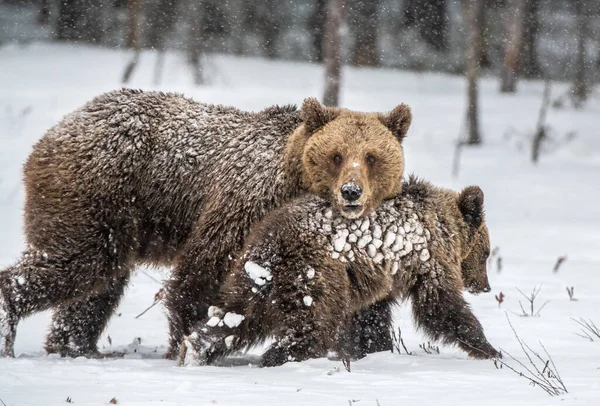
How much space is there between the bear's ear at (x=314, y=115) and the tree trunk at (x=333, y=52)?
9.76 m

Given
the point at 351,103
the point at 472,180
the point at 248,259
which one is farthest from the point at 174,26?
the point at 248,259

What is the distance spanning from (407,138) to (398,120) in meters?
13.7

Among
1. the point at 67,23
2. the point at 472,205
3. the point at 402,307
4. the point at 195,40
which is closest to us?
the point at 472,205

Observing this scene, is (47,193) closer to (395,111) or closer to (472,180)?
(395,111)

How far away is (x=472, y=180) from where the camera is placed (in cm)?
1841

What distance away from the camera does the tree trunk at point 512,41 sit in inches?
901

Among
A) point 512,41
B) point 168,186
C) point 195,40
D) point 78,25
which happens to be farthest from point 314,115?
point 78,25

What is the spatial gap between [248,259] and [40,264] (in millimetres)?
1747

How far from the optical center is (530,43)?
2677cm

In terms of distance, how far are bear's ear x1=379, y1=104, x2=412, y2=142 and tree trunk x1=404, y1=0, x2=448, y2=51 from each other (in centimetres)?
2046

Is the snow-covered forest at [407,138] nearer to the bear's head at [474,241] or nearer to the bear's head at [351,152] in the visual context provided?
the bear's head at [474,241]

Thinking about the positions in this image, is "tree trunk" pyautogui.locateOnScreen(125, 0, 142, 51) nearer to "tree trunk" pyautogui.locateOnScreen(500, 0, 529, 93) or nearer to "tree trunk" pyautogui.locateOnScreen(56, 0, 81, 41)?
"tree trunk" pyautogui.locateOnScreen(56, 0, 81, 41)

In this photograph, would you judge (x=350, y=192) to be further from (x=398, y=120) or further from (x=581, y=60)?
(x=581, y=60)

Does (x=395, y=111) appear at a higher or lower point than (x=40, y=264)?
higher
